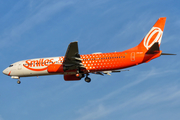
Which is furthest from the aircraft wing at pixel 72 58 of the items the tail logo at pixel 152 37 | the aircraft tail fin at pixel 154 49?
the tail logo at pixel 152 37

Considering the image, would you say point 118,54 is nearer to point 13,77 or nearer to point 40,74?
point 40,74

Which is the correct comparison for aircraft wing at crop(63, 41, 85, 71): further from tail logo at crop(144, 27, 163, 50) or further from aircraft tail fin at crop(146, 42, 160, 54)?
tail logo at crop(144, 27, 163, 50)

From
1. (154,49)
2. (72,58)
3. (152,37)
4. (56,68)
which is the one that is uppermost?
(152,37)

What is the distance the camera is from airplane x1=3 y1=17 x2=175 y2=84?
1654 inches

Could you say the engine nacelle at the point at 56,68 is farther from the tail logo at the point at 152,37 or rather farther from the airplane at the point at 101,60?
the tail logo at the point at 152,37

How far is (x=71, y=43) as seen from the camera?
39312 millimetres

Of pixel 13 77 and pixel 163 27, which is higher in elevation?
pixel 163 27

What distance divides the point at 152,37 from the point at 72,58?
485 inches

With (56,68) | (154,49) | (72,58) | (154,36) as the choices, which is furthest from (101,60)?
(154,36)

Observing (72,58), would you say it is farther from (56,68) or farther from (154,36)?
(154,36)

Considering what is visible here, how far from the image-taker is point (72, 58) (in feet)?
138

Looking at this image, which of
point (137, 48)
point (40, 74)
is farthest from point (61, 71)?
point (137, 48)

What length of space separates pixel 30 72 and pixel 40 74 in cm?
169

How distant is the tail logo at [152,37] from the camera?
43094 millimetres
